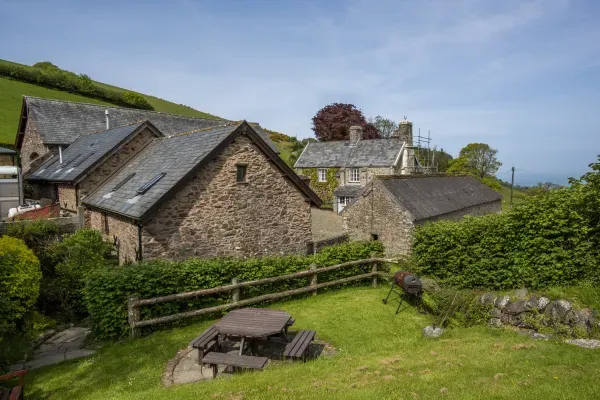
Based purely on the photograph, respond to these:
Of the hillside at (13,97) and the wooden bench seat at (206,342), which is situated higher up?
the hillside at (13,97)

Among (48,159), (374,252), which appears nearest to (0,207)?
(48,159)

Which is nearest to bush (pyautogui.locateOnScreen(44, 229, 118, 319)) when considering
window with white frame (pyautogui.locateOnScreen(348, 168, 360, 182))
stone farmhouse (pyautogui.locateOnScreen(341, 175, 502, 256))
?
stone farmhouse (pyautogui.locateOnScreen(341, 175, 502, 256))

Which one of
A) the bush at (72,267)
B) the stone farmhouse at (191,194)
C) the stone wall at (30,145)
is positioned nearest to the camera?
the bush at (72,267)

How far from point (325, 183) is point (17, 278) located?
35708 millimetres

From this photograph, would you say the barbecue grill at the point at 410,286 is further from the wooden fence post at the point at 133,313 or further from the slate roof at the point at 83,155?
the slate roof at the point at 83,155

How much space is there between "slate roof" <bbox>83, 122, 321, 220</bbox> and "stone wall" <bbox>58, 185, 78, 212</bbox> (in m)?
1.62

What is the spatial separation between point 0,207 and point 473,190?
35096 mm

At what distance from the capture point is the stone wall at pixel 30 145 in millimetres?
29448

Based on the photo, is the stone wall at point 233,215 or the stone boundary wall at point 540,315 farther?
the stone wall at point 233,215

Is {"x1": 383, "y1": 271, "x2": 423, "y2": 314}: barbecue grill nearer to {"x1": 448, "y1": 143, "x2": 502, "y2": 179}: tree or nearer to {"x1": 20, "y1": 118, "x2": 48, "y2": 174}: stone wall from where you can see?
{"x1": 20, "y1": 118, "x2": 48, "y2": 174}: stone wall

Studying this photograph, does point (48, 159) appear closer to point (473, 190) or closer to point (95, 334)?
point (95, 334)

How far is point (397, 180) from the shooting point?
25.9 meters

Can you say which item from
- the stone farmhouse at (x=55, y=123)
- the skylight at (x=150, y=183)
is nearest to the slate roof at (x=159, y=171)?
the skylight at (x=150, y=183)

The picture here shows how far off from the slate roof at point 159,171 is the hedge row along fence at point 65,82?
51587 mm
